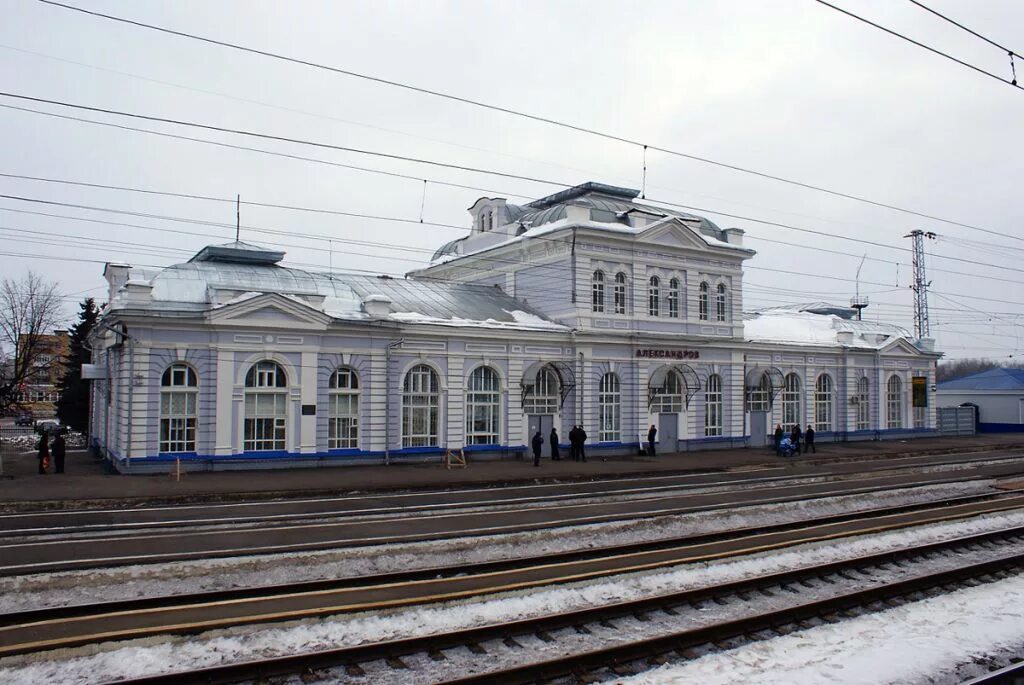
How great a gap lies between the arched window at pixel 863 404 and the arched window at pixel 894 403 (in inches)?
74.1

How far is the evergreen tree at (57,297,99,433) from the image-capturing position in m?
43.8

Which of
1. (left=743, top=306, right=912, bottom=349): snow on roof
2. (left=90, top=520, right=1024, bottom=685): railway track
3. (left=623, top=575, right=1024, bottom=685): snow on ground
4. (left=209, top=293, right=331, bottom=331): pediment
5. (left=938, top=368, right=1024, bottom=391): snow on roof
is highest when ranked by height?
(left=743, top=306, right=912, bottom=349): snow on roof

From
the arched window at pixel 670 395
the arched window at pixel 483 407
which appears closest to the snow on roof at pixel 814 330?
the arched window at pixel 670 395

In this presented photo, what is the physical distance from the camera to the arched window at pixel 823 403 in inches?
1693

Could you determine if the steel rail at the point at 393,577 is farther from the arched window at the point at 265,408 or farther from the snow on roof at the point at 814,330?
the snow on roof at the point at 814,330

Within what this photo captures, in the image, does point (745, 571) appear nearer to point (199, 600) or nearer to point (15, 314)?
point (199, 600)

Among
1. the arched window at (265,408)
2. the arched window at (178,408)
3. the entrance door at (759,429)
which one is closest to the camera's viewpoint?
the arched window at (178,408)

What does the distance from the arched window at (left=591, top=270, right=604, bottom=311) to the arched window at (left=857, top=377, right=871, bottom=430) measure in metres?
20.0

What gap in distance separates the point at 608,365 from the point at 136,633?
2623cm

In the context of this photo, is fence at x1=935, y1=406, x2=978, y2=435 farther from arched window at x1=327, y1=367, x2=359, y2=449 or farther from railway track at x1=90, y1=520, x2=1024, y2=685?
railway track at x1=90, y1=520, x2=1024, y2=685

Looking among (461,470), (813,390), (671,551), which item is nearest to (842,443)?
(813,390)

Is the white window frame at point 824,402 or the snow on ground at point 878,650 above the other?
the white window frame at point 824,402

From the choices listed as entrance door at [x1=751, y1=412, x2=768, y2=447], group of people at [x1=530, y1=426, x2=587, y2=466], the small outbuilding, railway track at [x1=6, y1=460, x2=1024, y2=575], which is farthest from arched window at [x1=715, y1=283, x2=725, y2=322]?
the small outbuilding

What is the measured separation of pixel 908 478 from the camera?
2572 centimetres
